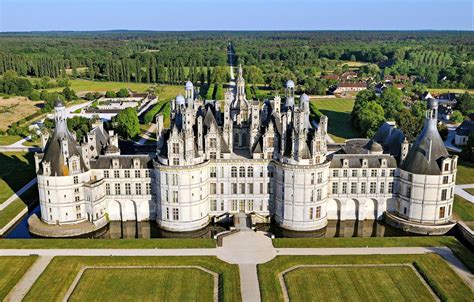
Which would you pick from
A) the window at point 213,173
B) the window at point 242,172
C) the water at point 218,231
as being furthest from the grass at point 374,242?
the window at point 213,173

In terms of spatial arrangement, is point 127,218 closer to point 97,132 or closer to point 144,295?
point 97,132

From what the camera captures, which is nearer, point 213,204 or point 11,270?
point 11,270

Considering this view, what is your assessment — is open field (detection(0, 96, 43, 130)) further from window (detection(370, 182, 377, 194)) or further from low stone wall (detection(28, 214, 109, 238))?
window (detection(370, 182, 377, 194))

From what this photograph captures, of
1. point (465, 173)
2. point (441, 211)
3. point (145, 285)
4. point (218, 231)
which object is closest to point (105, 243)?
point (145, 285)

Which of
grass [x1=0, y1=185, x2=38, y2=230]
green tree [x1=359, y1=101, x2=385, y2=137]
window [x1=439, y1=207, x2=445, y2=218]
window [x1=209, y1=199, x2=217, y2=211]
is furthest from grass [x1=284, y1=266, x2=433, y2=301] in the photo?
green tree [x1=359, y1=101, x2=385, y2=137]

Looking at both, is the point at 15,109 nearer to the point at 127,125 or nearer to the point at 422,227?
the point at 127,125

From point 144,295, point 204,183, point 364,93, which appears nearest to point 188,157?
point 204,183
